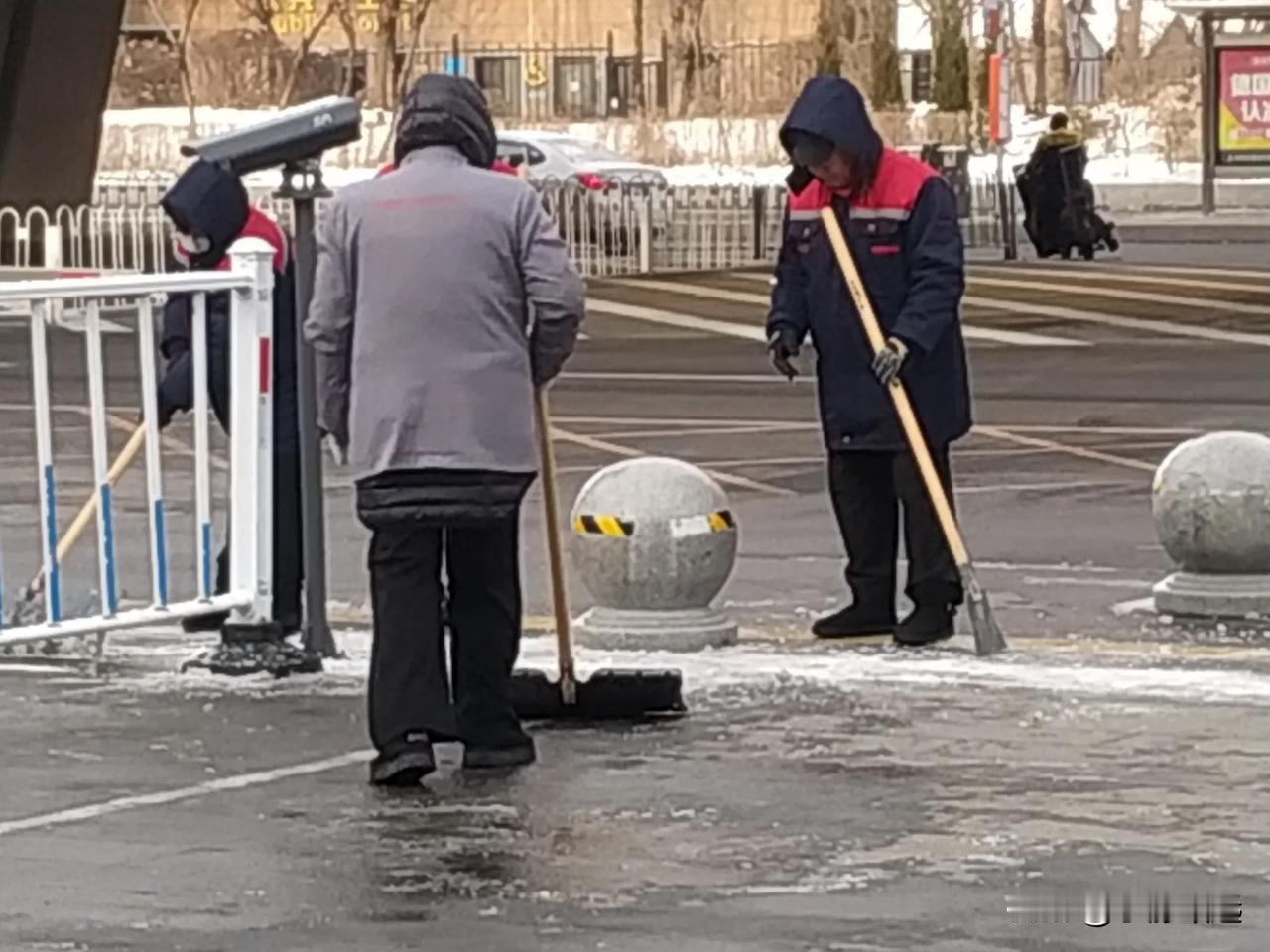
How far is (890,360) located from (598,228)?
22488 millimetres

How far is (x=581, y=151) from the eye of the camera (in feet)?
137

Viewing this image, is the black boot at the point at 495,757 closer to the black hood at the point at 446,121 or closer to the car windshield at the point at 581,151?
the black hood at the point at 446,121

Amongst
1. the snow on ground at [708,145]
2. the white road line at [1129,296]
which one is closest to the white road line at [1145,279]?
the white road line at [1129,296]

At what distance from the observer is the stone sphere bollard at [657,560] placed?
10.4 meters

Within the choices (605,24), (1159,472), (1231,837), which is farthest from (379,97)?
(1231,837)

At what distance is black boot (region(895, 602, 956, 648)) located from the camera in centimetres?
1027

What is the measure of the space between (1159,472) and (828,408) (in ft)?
4.65

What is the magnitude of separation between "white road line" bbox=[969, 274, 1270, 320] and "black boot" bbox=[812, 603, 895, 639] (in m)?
15.8

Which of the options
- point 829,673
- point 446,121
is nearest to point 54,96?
point 829,673

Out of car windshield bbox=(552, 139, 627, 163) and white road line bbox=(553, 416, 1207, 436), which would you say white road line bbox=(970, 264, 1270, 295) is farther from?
white road line bbox=(553, 416, 1207, 436)

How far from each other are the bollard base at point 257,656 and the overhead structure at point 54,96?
71.9 ft

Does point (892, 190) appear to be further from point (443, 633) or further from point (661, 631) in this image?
point (443, 633)

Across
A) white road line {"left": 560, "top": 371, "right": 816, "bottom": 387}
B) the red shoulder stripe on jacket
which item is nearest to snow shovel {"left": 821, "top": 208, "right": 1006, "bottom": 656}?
the red shoulder stripe on jacket

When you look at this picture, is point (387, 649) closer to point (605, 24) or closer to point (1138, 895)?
point (1138, 895)
